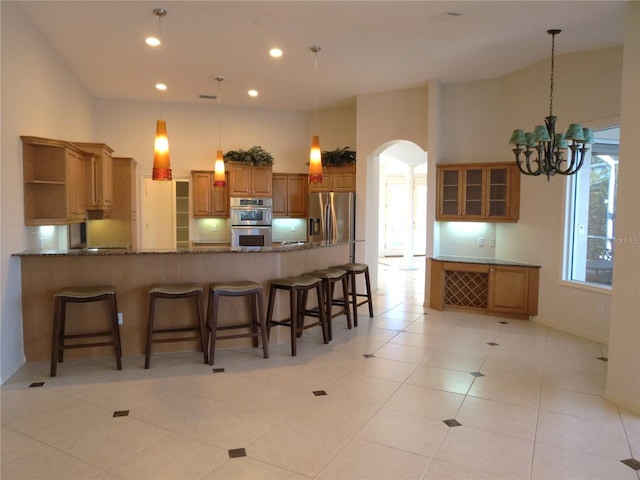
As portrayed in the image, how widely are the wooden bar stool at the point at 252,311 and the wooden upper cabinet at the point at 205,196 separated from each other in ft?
11.8

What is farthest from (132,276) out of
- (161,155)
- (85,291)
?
(161,155)

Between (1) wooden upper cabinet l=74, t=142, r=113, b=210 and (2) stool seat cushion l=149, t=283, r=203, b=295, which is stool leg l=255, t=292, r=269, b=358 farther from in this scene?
(1) wooden upper cabinet l=74, t=142, r=113, b=210

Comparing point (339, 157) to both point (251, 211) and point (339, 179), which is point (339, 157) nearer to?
point (339, 179)

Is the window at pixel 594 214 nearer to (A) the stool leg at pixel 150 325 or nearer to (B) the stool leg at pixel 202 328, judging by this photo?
(B) the stool leg at pixel 202 328

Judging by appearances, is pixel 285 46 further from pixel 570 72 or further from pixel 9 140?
pixel 570 72

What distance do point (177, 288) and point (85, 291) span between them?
2.52ft

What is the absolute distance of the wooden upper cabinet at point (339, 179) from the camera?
7477mm

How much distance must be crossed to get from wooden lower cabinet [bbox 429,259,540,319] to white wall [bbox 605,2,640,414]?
2331mm

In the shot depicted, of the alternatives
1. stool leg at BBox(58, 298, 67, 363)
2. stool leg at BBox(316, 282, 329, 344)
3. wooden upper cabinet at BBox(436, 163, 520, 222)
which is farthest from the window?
stool leg at BBox(58, 298, 67, 363)

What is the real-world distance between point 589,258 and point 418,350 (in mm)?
2528

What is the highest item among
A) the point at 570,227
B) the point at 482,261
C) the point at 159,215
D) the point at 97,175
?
the point at 97,175

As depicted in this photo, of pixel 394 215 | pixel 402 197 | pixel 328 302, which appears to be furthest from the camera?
pixel 402 197

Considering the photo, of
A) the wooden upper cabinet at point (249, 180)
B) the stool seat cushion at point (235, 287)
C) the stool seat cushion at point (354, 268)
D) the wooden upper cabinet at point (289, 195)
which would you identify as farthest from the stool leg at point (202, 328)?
the wooden upper cabinet at point (289, 195)

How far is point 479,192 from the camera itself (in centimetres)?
616
